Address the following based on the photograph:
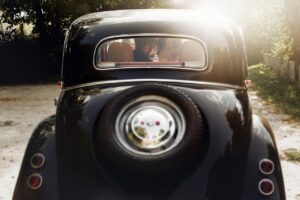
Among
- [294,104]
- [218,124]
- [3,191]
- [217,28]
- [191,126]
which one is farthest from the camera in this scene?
[294,104]

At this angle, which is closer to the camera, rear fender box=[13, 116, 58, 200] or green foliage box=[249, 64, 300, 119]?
rear fender box=[13, 116, 58, 200]

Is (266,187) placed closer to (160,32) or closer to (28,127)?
(160,32)

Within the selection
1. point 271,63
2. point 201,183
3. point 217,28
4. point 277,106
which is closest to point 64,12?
point 271,63

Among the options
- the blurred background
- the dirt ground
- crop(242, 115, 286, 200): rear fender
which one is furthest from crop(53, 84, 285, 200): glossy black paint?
the blurred background

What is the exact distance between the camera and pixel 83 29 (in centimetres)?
513

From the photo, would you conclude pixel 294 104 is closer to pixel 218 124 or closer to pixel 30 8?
pixel 218 124

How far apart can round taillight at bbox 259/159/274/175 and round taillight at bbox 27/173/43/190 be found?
1701 millimetres

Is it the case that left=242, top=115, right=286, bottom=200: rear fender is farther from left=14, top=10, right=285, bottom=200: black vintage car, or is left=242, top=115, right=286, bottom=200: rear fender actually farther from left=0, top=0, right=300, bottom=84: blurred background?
left=0, top=0, right=300, bottom=84: blurred background

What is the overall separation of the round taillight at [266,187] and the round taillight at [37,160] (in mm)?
1697

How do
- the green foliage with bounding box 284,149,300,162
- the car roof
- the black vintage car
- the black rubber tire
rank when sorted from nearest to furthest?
the black rubber tire, the black vintage car, the car roof, the green foliage with bounding box 284,149,300,162

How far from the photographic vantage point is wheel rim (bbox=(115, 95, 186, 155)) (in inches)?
149

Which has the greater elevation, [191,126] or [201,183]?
[191,126]

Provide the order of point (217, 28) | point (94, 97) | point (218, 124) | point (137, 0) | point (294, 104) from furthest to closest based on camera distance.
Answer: point (137, 0), point (294, 104), point (217, 28), point (94, 97), point (218, 124)

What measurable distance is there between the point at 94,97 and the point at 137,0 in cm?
1776
